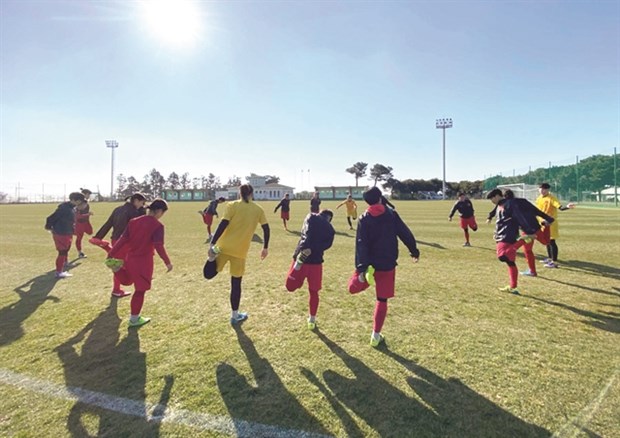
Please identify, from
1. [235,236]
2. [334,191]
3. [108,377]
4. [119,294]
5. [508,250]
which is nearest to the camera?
[108,377]

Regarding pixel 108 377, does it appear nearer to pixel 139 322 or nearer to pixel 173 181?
pixel 139 322

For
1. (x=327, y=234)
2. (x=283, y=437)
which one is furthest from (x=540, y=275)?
(x=283, y=437)

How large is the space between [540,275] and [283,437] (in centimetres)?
761

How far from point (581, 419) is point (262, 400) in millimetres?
2886

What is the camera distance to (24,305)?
5.96 m

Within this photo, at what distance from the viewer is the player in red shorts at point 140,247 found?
456 centimetres

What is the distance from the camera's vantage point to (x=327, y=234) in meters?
4.46

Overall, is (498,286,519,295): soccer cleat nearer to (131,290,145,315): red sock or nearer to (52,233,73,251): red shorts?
(131,290,145,315): red sock

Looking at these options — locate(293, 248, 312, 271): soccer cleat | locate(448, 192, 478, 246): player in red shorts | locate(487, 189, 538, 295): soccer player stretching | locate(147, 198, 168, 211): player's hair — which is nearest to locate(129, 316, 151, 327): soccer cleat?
locate(147, 198, 168, 211): player's hair

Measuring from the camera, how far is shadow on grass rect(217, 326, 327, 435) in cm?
278

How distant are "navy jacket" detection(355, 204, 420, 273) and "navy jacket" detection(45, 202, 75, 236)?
25.7 feet

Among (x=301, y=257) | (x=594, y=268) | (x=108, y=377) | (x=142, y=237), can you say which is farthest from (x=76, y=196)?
(x=594, y=268)

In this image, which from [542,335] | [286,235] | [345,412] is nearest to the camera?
[345,412]

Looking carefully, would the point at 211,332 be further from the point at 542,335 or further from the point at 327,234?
the point at 542,335
